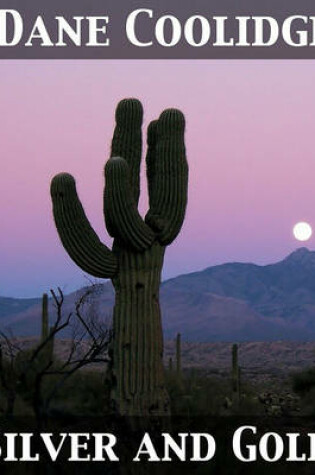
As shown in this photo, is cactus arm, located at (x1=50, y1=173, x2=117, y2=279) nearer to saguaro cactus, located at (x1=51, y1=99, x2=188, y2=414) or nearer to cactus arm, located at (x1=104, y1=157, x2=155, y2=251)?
saguaro cactus, located at (x1=51, y1=99, x2=188, y2=414)

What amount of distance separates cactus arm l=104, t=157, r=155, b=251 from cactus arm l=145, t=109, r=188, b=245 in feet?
1.56

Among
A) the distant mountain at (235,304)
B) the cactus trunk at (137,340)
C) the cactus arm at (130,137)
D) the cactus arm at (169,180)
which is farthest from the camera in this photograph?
the distant mountain at (235,304)

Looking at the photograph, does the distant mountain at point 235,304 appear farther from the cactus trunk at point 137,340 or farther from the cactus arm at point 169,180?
the cactus trunk at point 137,340

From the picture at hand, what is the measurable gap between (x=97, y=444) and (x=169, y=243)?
4040 mm

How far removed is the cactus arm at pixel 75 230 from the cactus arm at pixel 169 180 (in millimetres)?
997

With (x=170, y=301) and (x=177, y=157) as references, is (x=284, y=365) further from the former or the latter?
(x=170, y=301)

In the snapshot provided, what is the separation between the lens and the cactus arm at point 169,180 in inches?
505

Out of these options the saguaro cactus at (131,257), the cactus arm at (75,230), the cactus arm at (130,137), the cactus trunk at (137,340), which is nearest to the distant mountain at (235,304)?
the cactus arm at (130,137)

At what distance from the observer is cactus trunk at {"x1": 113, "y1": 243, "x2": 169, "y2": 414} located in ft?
40.1

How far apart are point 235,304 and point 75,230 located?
129m

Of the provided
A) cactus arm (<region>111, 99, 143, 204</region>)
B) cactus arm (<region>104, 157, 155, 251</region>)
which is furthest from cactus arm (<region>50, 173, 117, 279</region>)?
cactus arm (<region>111, 99, 143, 204</region>)

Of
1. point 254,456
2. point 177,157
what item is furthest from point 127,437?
point 177,157

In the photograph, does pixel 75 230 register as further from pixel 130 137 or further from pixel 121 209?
pixel 130 137

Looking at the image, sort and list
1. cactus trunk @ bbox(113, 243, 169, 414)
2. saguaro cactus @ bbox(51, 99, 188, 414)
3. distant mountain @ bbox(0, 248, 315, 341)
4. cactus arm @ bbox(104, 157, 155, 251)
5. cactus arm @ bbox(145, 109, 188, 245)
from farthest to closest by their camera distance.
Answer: distant mountain @ bbox(0, 248, 315, 341)
cactus arm @ bbox(145, 109, 188, 245)
cactus trunk @ bbox(113, 243, 169, 414)
saguaro cactus @ bbox(51, 99, 188, 414)
cactus arm @ bbox(104, 157, 155, 251)
